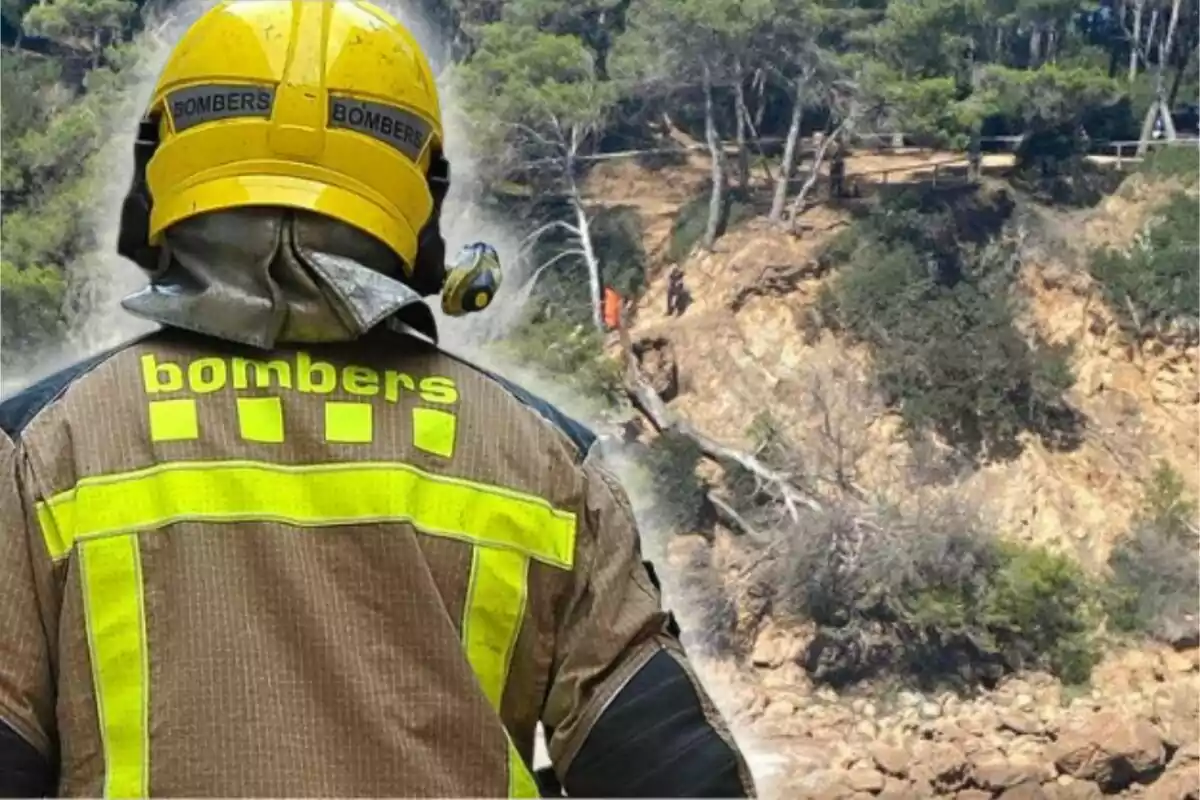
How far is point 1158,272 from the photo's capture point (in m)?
6.09

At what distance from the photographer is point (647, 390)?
18.4ft

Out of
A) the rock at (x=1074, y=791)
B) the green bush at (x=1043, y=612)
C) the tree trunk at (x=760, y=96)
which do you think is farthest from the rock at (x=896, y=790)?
the tree trunk at (x=760, y=96)

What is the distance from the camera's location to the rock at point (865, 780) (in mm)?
5320

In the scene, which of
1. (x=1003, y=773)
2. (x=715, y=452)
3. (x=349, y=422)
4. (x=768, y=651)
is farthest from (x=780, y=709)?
(x=349, y=422)

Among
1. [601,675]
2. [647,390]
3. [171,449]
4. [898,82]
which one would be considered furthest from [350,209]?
[898,82]

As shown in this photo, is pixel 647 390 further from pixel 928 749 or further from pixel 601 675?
pixel 601 675

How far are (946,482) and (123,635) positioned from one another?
471 cm

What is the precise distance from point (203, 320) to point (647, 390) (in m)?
4.44

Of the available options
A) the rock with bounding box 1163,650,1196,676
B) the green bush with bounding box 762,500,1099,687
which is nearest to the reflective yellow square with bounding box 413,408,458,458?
the green bush with bounding box 762,500,1099,687

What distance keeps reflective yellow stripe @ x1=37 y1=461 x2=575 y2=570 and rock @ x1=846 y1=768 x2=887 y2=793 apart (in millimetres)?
4311

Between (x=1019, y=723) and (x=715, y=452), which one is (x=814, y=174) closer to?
(x=715, y=452)

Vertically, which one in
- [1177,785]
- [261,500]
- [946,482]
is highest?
[261,500]

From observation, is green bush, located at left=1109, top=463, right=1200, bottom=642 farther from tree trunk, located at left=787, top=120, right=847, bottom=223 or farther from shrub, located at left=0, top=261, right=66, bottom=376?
shrub, located at left=0, top=261, right=66, bottom=376

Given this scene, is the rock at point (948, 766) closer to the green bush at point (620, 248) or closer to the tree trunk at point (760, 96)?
the green bush at point (620, 248)
